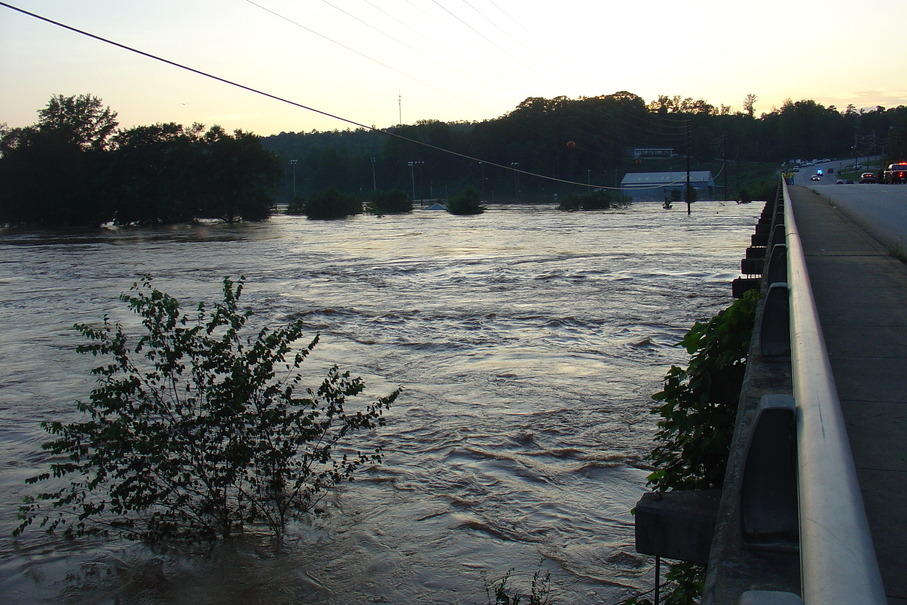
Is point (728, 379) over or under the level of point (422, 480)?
over

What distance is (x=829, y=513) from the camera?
1221 mm

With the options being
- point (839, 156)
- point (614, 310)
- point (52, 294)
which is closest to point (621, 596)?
point (614, 310)

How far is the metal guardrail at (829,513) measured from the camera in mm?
1035

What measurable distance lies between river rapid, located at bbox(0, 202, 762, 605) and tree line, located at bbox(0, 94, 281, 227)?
186 ft

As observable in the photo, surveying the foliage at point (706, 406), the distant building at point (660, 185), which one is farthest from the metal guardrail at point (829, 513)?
the distant building at point (660, 185)

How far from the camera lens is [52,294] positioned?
23.7 m

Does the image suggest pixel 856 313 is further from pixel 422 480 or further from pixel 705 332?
pixel 422 480

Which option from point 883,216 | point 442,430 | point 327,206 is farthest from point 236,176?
point 442,430

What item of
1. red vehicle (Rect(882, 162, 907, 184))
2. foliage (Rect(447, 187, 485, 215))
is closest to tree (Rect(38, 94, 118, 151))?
foliage (Rect(447, 187, 485, 215))

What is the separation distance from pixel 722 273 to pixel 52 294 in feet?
62.3

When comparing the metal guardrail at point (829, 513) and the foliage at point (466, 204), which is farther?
the foliage at point (466, 204)

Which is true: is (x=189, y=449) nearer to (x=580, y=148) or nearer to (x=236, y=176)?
(x=236, y=176)

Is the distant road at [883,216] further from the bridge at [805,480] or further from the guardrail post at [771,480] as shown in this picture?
the guardrail post at [771,480]

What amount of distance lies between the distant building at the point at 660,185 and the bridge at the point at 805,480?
404 feet
